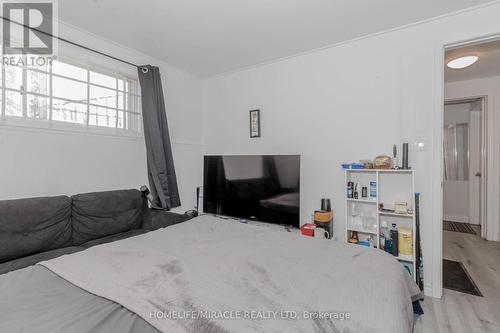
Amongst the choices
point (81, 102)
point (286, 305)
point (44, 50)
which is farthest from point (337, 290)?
point (44, 50)

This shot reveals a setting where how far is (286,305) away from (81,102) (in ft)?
8.79

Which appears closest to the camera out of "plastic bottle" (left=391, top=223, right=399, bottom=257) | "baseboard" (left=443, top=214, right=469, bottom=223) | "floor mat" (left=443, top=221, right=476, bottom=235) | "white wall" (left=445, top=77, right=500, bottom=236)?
"plastic bottle" (left=391, top=223, right=399, bottom=257)

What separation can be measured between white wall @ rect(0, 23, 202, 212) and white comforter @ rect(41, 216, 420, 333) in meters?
1.19

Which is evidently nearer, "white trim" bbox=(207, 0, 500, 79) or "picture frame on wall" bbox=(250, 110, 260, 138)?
"white trim" bbox=(207, 0, 500, 79)

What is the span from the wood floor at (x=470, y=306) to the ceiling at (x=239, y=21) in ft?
8.33

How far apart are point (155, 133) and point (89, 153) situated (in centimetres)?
69

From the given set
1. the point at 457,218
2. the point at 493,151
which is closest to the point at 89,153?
the point at 493,151

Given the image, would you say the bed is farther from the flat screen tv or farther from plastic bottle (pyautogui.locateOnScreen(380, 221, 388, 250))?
the flat screen tv

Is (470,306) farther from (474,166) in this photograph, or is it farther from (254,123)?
(474,166)

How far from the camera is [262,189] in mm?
2961

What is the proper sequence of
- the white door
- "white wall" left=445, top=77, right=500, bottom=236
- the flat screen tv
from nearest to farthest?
the flat screen tv, "white wall" left=445, top=77, right=500, bottom=236, the white door

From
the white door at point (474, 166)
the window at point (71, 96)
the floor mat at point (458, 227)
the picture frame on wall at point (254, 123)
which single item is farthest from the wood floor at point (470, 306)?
the window at point (71, 96)

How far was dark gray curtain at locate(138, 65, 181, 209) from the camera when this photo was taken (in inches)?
114

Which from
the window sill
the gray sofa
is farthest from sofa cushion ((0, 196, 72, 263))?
the window sill
